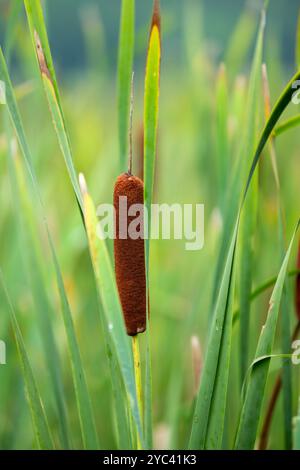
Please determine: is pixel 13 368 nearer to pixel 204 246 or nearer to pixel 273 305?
pixel 204 246

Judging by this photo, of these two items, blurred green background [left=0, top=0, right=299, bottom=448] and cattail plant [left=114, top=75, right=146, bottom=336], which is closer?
cattail plant [left=114, top=75, right=146, bottom=336]

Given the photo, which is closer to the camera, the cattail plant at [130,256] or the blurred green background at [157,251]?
the cattail plant at [130,256]

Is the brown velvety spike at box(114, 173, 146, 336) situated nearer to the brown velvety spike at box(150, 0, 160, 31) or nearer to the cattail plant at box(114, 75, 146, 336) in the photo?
the cattail plant at box(114, 75, 146, 336)

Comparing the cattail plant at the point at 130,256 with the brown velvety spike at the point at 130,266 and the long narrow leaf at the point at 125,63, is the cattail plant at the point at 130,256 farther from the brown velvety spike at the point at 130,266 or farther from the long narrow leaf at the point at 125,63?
the long narrow leaf at the point at 125,63

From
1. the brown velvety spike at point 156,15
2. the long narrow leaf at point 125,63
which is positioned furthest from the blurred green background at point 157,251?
the brown velvety spike at point 156,15

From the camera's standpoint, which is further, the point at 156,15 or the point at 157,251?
the point at 157,251

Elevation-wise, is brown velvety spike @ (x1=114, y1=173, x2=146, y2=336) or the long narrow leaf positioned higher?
the long narrow leaf

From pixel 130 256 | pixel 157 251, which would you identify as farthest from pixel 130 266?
pixel 157 251

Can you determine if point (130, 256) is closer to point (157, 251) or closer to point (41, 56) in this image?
point (41, 56)

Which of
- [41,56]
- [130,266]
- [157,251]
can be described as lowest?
[130,266]

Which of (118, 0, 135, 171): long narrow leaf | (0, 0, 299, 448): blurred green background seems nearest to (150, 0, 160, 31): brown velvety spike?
(118, 0, 135, 171): long narrow leaf
